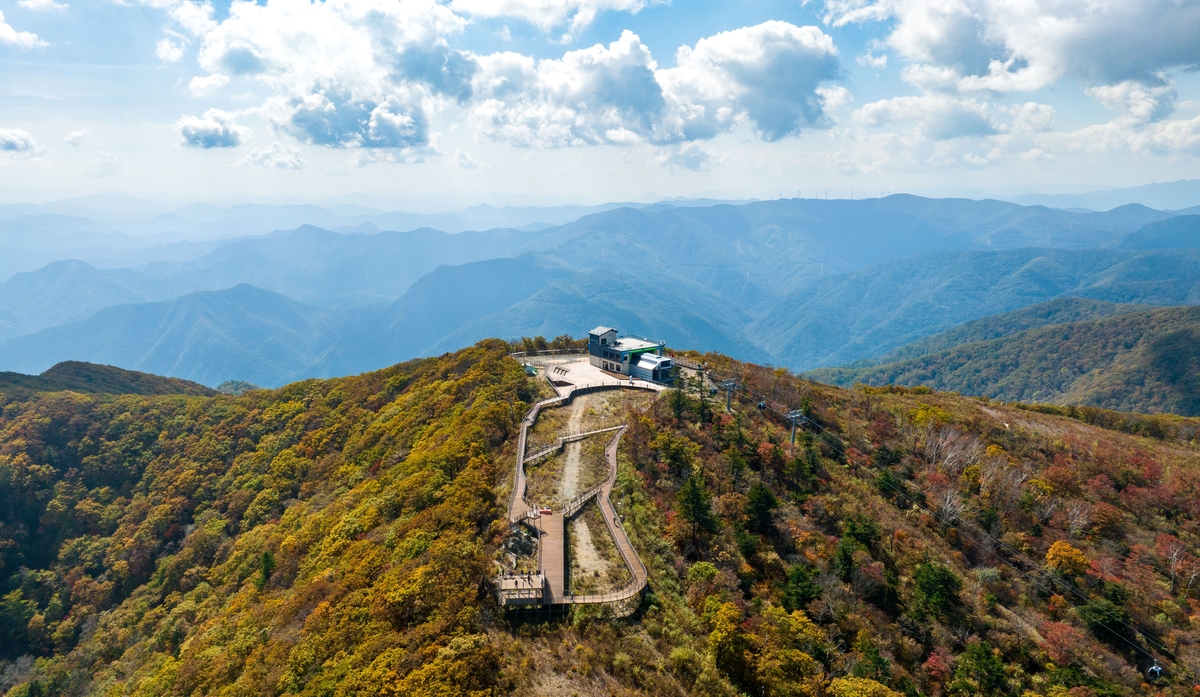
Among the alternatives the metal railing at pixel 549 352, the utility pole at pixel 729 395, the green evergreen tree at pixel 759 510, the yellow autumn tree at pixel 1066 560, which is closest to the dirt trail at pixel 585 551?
the green evergreen tree at pixel 759 510

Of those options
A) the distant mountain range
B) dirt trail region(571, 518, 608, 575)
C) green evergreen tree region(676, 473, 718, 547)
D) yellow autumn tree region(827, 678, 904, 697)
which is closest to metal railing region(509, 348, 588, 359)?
dirt trail region(571, 518, 608, 575)

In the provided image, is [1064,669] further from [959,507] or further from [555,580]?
[555,580]

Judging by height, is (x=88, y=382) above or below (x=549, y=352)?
below

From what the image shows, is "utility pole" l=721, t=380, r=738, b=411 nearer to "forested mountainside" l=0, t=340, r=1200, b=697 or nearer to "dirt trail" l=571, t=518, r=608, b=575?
"forested mountainside" l=0, t=340, r=1200, b=697

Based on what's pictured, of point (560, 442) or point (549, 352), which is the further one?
point (549, 352)

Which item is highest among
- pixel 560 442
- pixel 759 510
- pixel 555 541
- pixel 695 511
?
pixel 560 442

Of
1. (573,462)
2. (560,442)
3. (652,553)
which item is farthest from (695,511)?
(560,442)

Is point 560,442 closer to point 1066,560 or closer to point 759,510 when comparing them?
point 759,510
